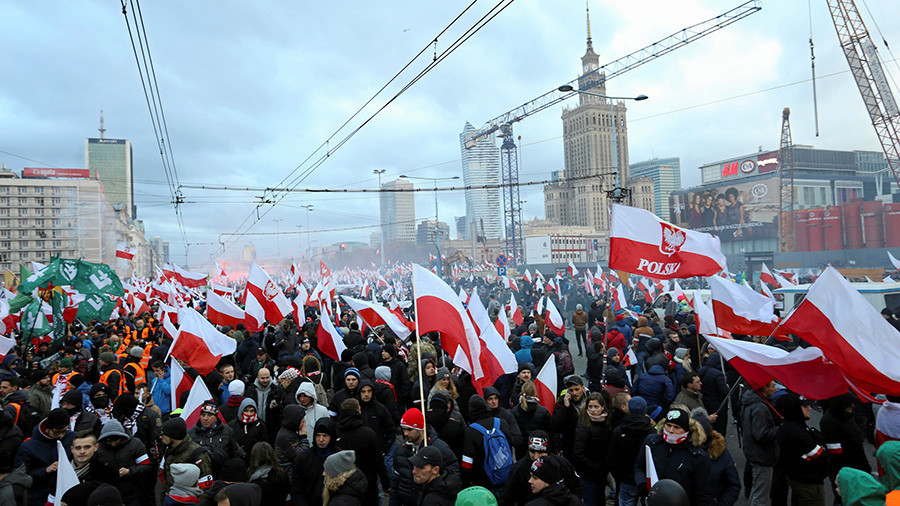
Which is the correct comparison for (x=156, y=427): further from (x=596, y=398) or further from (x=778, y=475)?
(x=778, y=475)

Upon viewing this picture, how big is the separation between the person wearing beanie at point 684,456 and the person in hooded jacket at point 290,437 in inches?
113

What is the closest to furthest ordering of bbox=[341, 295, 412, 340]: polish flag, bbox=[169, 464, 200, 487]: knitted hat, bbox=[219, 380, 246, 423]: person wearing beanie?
1. bbox=[169, 464, 200, 487]: knitted hat
2. bbox=[219, 380, 246, 423]: person wearing beanie
3. bbox=[341, 295, 412, 340]: polish flag

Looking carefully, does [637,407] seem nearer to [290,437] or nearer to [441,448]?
[441,448]

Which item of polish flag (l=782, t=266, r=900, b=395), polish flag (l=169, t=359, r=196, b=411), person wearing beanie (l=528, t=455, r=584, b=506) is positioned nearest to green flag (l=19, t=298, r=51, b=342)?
polish flag (l=169, t=359, r=196, b=411)

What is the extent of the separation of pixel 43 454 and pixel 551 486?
4.29 meters

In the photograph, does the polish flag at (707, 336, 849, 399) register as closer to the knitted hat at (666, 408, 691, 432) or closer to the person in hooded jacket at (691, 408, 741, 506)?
the person in hooded jacket at (691, 408, 741, 506)

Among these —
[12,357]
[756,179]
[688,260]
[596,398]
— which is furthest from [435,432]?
[756,179]

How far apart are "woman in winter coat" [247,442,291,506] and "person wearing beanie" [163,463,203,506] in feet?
2.18

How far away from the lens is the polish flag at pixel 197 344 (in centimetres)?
781

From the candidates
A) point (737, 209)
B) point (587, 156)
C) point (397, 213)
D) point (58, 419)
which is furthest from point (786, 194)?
point (397, 213)

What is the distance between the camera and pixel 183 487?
12.9 feet

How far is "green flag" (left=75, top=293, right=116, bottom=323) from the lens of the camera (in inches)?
547

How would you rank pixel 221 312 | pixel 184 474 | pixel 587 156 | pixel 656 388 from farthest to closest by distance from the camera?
pixel 587 156
pixel 221 312
pixel 656 388
pixel 184 474

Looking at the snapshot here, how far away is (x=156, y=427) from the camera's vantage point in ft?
18.5
